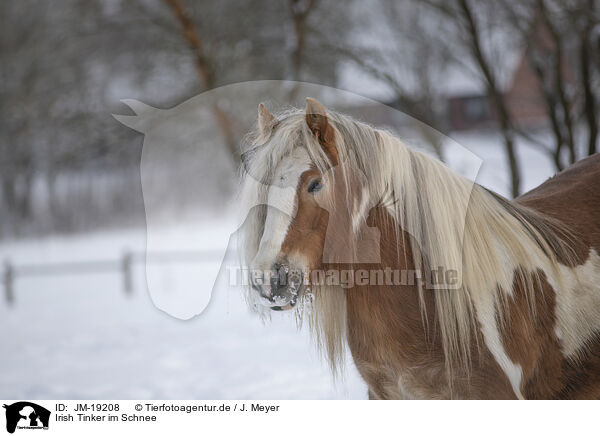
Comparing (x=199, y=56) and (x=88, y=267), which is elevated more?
(x=199, y=56)

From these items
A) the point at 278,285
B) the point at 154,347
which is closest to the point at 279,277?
the point at 278,285

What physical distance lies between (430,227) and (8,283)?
259 inches

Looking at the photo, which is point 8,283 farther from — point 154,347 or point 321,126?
point 321,126

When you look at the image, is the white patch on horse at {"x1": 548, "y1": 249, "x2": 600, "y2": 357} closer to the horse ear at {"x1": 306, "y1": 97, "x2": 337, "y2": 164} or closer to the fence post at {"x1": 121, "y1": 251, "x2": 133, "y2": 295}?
the horse ear at {"x1": 306, "y1": 97, "x2": 337, "y2": 164}

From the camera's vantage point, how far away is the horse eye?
1.40 m

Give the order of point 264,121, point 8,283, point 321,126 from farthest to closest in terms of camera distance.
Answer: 1. point 8,283
2. point 264,121
3. point 321,126

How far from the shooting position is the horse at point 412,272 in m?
1.42

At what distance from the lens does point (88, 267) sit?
7.36 meters

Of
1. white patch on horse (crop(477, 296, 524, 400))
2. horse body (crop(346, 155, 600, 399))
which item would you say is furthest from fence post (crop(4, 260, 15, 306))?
white patch on horse (crop(477, 296, 524, 400))

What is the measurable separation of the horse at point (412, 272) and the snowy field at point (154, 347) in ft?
0.90

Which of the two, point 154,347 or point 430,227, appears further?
point 154,347
